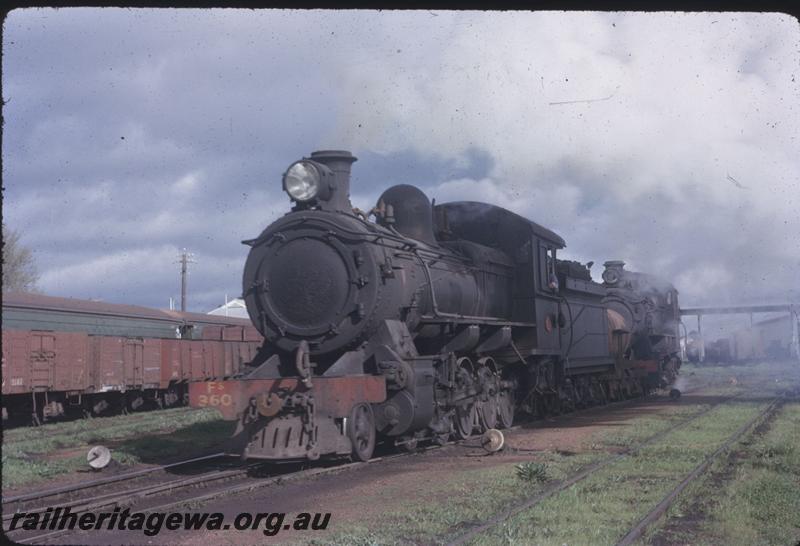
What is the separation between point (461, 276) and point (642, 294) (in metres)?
19.3

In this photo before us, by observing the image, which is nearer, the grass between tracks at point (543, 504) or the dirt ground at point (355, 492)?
the grass between tracks at point (543, 504)

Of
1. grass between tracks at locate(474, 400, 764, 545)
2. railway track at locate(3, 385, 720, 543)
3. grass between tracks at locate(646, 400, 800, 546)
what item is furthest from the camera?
railway track at locate(3, 385, 720, 543)

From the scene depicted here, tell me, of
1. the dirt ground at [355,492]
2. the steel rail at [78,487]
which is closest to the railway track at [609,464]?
the dirt ground at [355,492]

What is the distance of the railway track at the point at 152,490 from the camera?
8.89 meters

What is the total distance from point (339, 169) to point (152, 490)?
545 centimetres

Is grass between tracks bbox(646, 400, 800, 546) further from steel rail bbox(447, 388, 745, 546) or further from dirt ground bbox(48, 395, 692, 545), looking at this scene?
dirt ground bbox(48, 395, 692, 545)

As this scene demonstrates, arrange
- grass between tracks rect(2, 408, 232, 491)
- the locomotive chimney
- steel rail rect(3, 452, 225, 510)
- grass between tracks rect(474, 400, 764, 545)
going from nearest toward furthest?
1. grass between tracks rect(474, 400, 764, 545)
2. steel rail rect(3, 452, 225, 510)
3. the locomotive chimney
4. grass between tracks rect(2, 408, 232, 491)

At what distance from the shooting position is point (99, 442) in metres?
16.8

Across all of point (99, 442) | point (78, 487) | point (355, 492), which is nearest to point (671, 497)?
point (355, 492)

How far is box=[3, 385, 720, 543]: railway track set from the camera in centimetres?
889

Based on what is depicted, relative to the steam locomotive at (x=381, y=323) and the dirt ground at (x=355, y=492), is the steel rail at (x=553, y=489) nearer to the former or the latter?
the dirt ground at (x=355, y=492)

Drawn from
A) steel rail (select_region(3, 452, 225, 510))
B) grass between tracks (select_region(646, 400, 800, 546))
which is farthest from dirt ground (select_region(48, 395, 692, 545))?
grass between tracks (select_region(646, 400, 800, 546))

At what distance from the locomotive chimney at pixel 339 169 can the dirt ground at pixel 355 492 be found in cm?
401

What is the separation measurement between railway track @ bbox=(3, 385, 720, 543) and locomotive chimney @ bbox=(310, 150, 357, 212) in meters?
3.95
